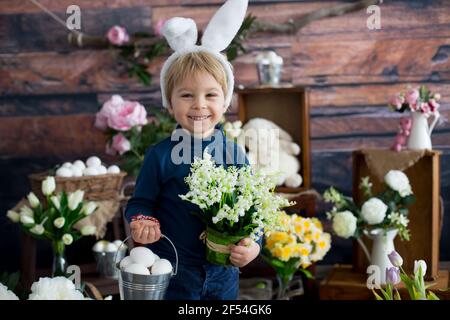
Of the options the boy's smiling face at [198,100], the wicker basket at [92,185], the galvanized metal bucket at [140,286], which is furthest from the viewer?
the wicker basket at [92,185]

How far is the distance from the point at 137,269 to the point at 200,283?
0.39 meters

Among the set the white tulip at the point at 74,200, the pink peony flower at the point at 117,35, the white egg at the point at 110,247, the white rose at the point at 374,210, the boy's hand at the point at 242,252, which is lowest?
the white egg at the point at 110,247

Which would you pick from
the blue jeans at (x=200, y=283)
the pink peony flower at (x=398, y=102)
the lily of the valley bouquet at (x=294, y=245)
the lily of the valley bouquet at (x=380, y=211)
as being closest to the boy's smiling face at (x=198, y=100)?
the blue jeans at (x=200, y=283)

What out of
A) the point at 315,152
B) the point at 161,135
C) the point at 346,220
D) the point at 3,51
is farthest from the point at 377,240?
the point at 3,51

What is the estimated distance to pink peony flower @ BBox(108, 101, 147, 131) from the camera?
7.12 ft

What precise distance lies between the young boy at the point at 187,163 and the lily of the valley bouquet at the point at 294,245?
0.84 m

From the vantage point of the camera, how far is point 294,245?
6.64 ft

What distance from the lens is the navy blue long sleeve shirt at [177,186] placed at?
1108 millimetres

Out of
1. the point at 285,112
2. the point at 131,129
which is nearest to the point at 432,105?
the point at 285,112

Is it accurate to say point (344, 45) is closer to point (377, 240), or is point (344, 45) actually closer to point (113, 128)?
point (377, 240)

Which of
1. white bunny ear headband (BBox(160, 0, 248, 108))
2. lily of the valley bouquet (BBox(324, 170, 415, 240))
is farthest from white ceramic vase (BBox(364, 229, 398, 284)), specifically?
white bunny ear headband (BBox(160, 0, 248, 108))

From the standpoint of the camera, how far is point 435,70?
8.36 ft

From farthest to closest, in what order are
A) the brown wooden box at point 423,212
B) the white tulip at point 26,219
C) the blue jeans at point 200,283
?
1. the brown wooden box at point 423,212
2. the white tulip at point 26,219
3. the blue jeans at point 200,283

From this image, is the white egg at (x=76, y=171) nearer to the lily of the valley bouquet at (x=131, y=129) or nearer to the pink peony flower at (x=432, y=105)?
the lily of the valley bouquet at (x=131, y=129)
